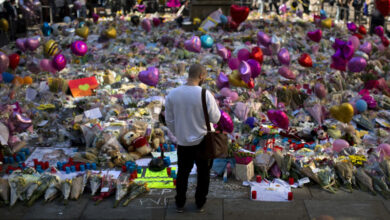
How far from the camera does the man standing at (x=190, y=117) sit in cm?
398

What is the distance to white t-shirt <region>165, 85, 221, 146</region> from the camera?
156 inches

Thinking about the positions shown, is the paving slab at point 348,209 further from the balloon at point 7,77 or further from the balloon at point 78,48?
the balloon at point 78,48

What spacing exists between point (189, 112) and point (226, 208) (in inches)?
44.2

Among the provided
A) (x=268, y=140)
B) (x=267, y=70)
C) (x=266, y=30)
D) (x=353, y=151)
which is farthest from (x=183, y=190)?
(x=266, y=30)

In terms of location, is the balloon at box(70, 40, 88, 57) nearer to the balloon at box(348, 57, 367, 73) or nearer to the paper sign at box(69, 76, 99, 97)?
the paper sign at box(69, 76, 99, 97)

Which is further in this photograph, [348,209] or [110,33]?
[110,33]

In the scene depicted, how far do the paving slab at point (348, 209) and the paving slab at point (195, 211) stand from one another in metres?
0.87

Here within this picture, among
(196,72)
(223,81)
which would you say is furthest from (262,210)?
(223,81)

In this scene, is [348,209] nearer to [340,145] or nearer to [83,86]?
[340,145]

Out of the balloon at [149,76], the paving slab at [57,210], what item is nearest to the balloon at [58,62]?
the balloon at [149,76]

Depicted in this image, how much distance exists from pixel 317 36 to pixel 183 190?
28.4 feet

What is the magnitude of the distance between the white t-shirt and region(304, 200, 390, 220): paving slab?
1369 millimetres

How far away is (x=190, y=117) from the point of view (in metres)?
4.02

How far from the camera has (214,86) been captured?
29.2 feet
